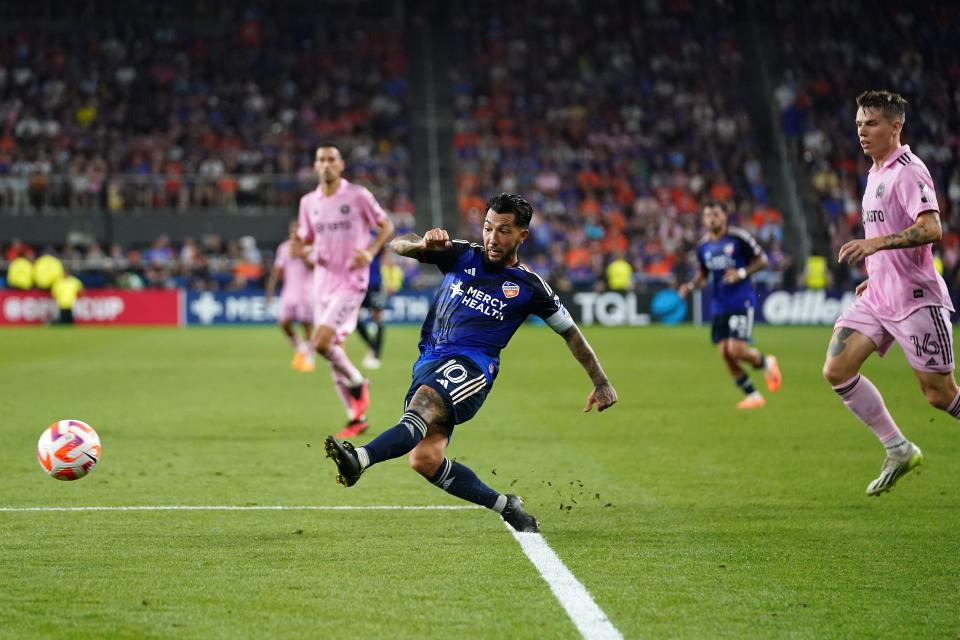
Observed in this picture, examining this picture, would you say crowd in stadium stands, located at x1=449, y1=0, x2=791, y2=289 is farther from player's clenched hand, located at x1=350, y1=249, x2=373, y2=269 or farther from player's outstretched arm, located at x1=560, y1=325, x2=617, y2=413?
player's outstretched arm, located at x1=560, y1=325, x2=617, y2=413

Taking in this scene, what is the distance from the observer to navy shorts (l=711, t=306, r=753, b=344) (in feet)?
47.8

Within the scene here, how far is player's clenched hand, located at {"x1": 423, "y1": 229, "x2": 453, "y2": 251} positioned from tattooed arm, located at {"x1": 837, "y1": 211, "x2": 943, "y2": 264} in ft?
7.08

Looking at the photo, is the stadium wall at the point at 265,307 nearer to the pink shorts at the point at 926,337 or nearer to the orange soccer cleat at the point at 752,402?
the orange soccer cleat at the point at 752,402

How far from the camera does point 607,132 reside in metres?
41.9

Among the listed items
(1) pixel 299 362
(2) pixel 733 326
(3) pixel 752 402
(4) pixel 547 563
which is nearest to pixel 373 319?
(1) pixel 299 362

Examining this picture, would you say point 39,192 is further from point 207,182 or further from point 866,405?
point 866,405

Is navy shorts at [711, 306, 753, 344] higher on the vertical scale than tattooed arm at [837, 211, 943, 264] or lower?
lower

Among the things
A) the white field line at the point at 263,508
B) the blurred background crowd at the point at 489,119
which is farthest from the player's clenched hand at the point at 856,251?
the blurred background crowd at the point at 489,119

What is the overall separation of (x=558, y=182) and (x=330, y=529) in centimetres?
3315

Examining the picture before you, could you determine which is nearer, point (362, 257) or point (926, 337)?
point (926, 337)

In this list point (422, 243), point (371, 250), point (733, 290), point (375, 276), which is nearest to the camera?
point (422, 243)

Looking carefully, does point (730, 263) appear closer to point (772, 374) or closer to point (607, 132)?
point (772, 374)

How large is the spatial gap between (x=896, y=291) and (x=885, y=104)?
1.11 meters

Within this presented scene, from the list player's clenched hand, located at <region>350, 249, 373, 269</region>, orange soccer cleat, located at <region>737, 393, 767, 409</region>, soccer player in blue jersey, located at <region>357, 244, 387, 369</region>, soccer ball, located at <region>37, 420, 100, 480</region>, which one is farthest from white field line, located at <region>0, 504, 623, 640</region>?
soccer player in blue jersey, located at <region>357, 244, 387, 369</region>
